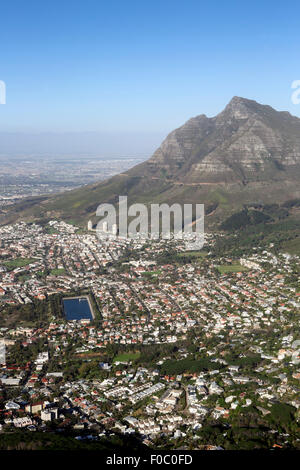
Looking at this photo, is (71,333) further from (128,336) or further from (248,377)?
(248,377)

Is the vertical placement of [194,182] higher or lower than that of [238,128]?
lower

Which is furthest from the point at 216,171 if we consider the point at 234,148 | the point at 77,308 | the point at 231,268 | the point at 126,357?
the point at 126,357

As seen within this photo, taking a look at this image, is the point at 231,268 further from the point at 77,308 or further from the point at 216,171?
the point at 216,171

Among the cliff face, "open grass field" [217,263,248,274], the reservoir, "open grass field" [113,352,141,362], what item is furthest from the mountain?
"open grass field" [113,352,141,362]

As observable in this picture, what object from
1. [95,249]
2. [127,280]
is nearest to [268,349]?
[127,280]

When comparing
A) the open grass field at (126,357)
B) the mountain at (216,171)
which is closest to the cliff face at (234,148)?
the mountain at (216,171)

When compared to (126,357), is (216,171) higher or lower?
higher
